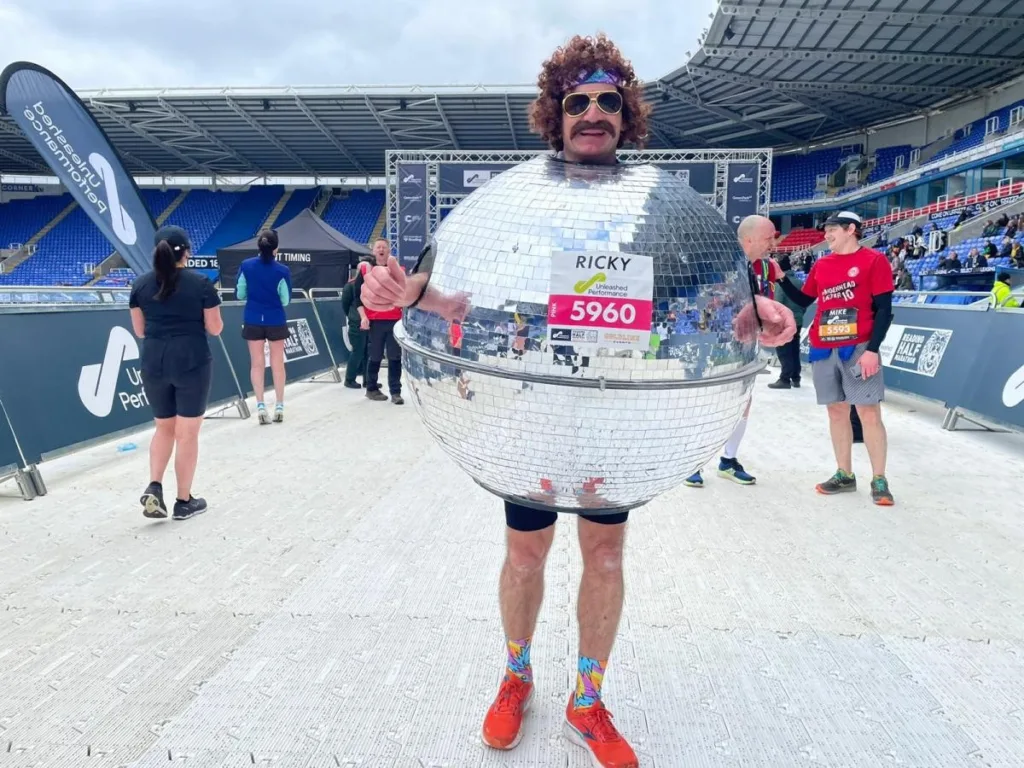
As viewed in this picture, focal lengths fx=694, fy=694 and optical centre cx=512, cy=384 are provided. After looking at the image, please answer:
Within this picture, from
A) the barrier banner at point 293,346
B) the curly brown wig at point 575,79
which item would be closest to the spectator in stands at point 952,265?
the barrier banner at point 293,346

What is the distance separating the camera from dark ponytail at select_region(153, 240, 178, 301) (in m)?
3.53

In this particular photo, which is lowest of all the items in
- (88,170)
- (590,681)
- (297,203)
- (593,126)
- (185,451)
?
(590,681)

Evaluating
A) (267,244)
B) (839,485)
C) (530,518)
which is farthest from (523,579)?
(267,244)

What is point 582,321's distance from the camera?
1.34m

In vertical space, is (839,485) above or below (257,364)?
below

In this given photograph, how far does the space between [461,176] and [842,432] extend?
11.0 m

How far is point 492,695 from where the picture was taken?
2117 mm

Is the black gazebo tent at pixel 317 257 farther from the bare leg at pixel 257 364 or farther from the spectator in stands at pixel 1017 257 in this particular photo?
the spectator in stands at pixel 1017 257

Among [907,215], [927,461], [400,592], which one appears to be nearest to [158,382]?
[400,592]

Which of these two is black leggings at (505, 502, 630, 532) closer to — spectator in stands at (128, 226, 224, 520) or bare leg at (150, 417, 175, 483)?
spectator in stands at (128, 226, 224, 520)

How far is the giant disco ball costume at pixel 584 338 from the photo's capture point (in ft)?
4.43

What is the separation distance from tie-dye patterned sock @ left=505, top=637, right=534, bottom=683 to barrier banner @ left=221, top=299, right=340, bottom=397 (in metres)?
5.79

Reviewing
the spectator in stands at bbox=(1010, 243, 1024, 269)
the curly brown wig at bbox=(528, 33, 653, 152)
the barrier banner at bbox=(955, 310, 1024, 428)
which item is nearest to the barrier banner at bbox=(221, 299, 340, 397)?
the curly brown wig at bbox=(528, 33, 653, 152)

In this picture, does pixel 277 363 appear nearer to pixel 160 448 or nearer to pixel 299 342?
pixel 299 342
